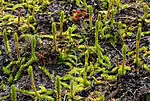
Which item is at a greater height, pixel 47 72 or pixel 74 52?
pixel 74 52

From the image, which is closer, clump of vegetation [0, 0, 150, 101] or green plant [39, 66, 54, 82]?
clump of vegetation [0, 0, 150, 101]

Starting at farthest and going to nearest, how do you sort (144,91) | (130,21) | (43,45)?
(130,21)
(43,45)
(144,91)

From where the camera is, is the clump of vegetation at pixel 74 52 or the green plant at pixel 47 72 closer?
the clump of vegetation at pixel 74 52

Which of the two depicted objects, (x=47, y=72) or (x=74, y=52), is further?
(x=74, y=52)

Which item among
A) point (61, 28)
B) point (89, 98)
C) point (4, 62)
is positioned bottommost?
point (89, 98)

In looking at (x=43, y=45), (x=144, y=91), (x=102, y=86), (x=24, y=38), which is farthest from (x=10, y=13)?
(x=144, y=91)

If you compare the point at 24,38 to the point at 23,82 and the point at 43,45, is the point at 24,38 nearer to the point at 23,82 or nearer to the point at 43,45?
the point at 43,45

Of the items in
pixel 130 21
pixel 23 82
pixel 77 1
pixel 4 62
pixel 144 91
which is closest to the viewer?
pixel 144 91

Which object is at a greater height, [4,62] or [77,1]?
[77,1]

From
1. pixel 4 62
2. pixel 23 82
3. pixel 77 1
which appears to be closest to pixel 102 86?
pixel 23 82

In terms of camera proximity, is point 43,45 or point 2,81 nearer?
point 2,81
